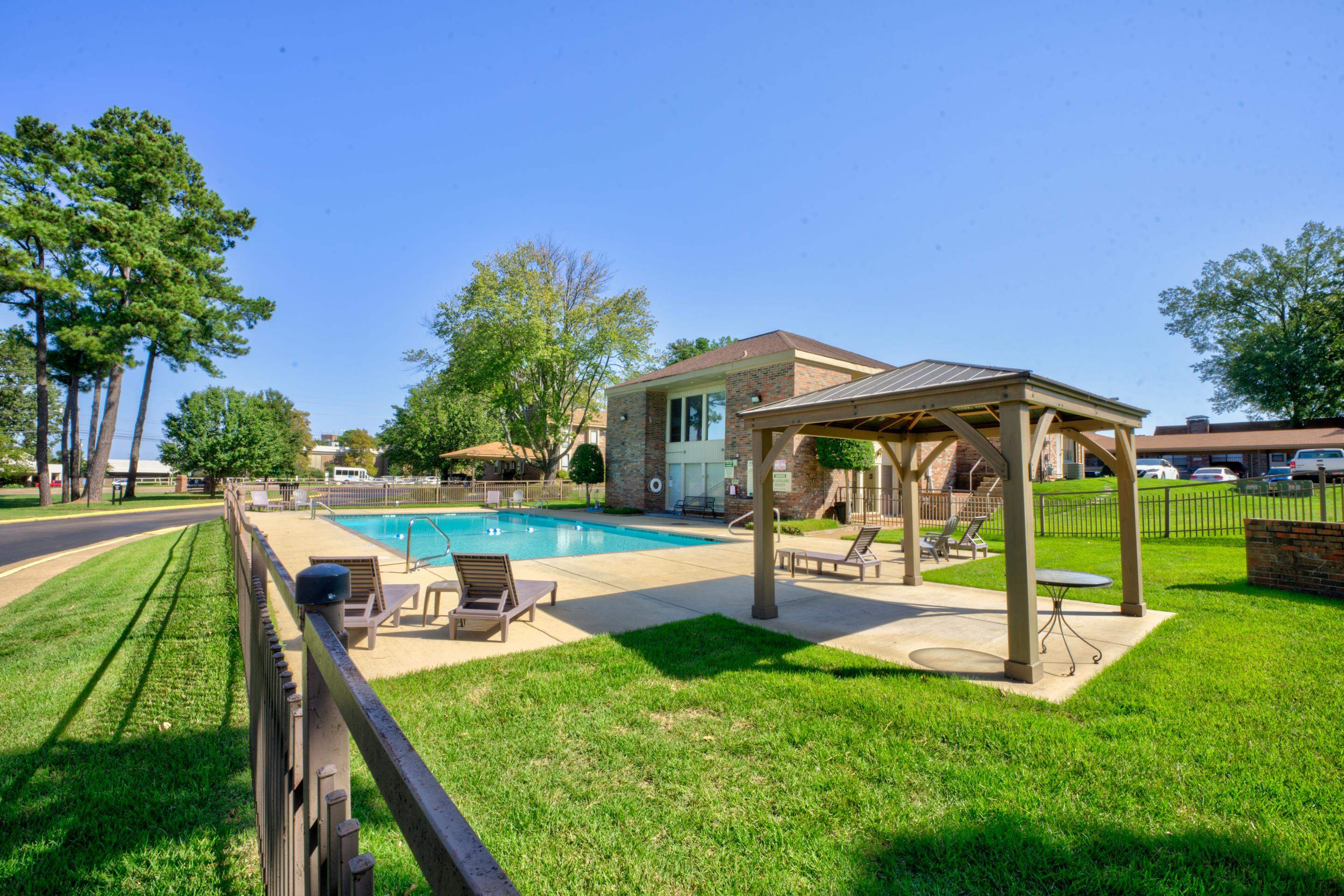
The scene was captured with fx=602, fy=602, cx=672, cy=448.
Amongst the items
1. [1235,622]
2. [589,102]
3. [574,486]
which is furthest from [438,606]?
[574,486]

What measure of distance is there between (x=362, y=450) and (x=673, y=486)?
8274cm

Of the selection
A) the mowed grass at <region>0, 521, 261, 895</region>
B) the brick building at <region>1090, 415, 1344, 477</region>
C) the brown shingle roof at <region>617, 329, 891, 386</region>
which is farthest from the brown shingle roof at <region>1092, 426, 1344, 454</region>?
the mowed grass at <region>0, 521, 261, 895</region>

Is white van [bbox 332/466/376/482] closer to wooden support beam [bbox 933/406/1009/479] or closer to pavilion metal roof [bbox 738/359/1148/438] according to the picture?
pavilion metal roof [bbox 738/359/1148/438]

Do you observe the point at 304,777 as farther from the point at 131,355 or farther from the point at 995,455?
the point at 131,355

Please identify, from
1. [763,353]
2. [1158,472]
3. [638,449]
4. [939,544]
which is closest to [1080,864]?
[939,544]

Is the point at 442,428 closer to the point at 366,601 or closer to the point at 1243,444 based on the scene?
the point at 366,601

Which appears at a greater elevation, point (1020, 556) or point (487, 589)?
point (1020, 556)

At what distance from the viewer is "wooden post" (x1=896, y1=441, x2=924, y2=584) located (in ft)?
30.8

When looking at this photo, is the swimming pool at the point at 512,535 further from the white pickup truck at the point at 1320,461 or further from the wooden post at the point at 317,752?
the white pickup truck at the point at 1320,461

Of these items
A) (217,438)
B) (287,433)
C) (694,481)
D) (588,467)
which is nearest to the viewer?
(694,481)

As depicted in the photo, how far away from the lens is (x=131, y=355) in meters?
29.9

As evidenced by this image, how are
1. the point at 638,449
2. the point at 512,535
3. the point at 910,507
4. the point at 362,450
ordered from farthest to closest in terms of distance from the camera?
the point at 362,450 → the point at 638,449 → the point at 512,535 → the point at 910,507

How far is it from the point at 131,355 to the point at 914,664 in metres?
38.4

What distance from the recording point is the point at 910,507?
940cm
